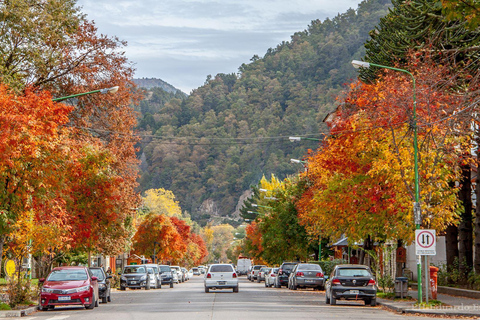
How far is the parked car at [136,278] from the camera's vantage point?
1935 inches

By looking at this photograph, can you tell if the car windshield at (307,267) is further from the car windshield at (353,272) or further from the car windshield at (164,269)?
the car windshield at (164,269)

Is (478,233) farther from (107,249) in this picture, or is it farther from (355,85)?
(107,249)

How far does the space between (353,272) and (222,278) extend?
1294 cm

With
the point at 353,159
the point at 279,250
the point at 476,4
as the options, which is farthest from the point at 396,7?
the point at 279,250

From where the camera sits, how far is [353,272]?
90.7 feet

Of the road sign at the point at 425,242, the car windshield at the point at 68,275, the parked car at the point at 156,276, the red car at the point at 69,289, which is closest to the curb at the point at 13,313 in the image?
the red car at the point at 69,289

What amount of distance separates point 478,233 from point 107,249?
23.4 metres

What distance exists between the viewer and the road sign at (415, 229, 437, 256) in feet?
80.3

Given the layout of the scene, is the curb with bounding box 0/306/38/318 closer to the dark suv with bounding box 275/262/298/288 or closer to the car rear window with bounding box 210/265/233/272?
the car rear window with bounding box 210/265/233/272

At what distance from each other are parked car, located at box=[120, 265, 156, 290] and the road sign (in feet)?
93.2

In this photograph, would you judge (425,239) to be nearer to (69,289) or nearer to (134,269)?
(69,289)

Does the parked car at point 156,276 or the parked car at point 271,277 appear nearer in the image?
the parked car at point 156,276

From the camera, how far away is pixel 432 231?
24484 millimetres

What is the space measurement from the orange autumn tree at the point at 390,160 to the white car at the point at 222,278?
21.2 ft
